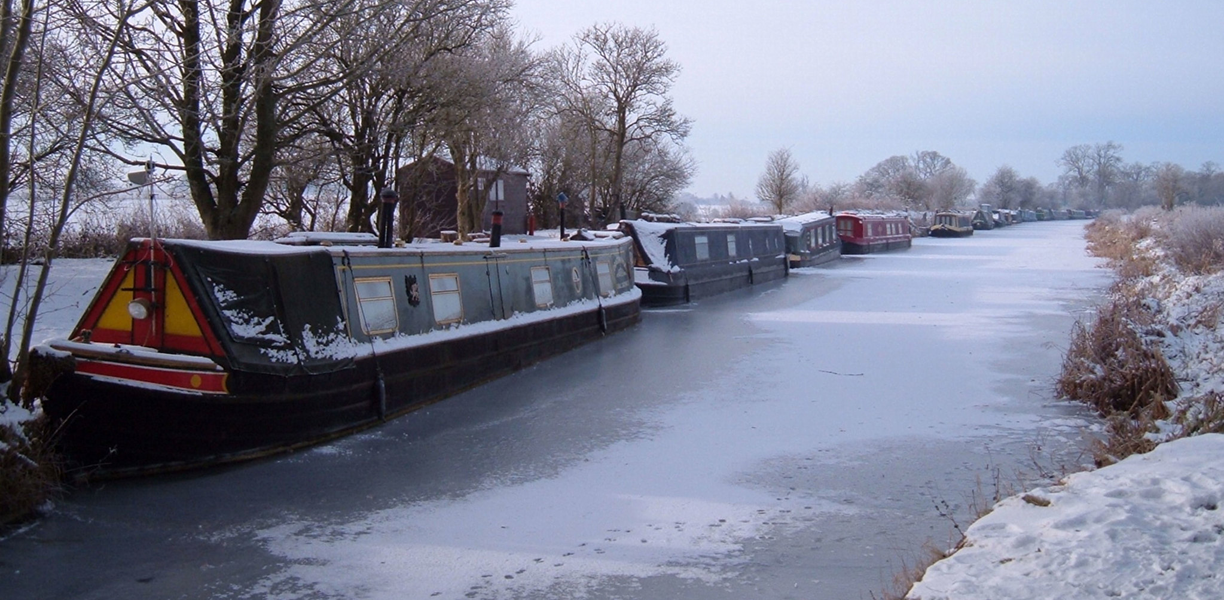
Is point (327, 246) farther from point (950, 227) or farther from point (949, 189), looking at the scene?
point (949, 189)

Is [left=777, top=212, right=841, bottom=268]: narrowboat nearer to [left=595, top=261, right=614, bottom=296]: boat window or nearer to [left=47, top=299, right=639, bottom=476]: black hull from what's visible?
[left=595, top=261, right=614, bottom=296]: boat window

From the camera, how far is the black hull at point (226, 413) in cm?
719

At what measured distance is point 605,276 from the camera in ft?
54.7

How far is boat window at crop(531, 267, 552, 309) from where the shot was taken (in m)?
13.7

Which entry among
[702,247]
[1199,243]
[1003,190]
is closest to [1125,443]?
[1199,243]

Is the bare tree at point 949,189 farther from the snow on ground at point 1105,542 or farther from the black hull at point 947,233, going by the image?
the snow on ground at point 1105,542

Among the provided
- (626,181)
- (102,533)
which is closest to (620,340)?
(102,533)

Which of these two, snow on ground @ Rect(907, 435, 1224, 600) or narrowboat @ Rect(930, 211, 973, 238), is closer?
snow on ground @ Rect(907, 435, 1224, 600)

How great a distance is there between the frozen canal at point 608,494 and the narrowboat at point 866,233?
28.2 m

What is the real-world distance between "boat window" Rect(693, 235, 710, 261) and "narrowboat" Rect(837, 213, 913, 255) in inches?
742

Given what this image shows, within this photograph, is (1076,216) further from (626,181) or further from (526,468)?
(526,468)

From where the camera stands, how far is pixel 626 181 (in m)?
43.9

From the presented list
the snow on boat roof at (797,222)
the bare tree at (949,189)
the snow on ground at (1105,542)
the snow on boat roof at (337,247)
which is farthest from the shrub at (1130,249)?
the bare tree at (949,189)

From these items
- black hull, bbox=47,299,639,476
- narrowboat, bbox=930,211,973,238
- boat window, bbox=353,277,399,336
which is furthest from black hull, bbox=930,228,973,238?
boat window, bbox=353,277,399,336
